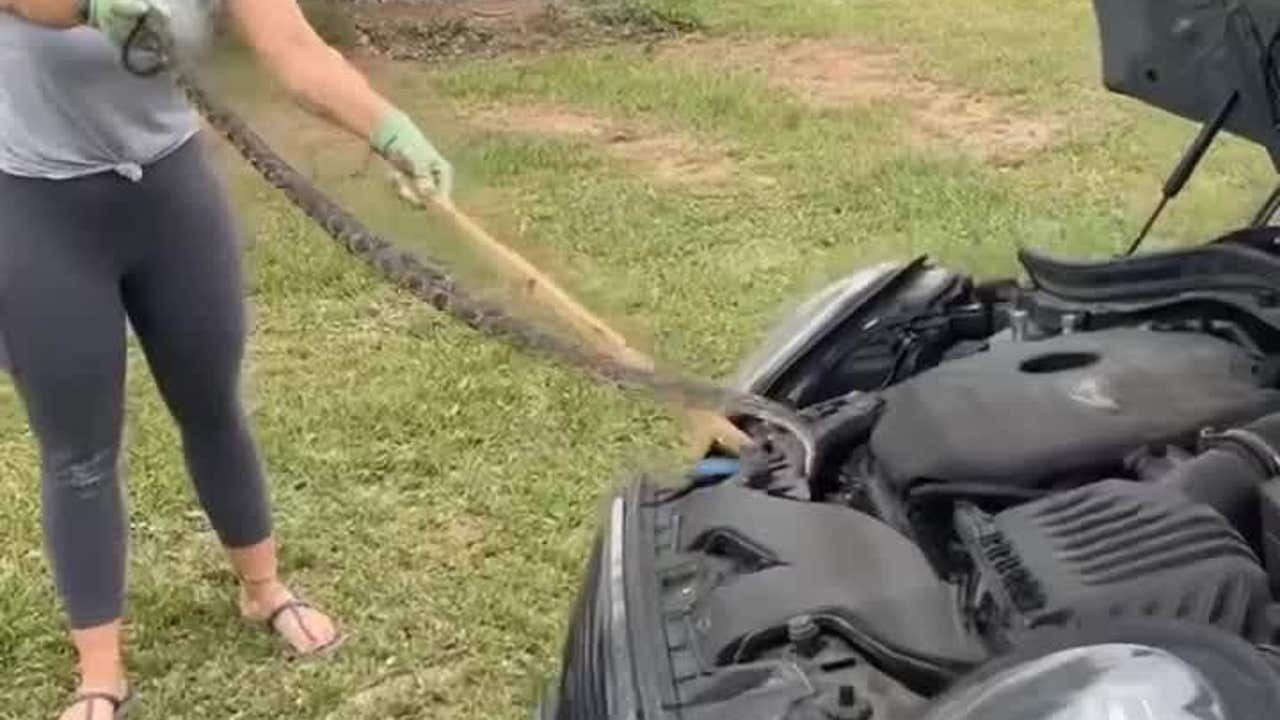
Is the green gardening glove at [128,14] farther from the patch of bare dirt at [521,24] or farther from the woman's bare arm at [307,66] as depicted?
the patch of bare dirt at [521,24]

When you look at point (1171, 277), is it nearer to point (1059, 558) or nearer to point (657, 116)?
point (1059, 558)

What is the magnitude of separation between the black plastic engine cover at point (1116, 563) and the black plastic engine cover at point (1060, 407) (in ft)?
0.40

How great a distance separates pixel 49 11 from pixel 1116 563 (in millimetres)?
1416

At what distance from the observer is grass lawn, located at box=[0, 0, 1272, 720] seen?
139 inches

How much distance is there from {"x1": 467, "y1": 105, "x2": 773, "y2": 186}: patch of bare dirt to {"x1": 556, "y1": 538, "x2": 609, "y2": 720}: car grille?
4296 millimetres

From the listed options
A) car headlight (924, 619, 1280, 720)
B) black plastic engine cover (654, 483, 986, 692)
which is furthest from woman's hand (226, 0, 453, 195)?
car headlight (924, 619, 1280, 720)

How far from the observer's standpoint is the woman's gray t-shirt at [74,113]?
2.93 metres

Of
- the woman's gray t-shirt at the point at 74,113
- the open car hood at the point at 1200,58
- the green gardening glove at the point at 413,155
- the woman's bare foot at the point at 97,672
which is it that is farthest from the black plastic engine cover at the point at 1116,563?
the woman's bare foot at the point at 97,672

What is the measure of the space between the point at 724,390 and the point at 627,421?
60.2 inches

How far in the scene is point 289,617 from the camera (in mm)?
3742

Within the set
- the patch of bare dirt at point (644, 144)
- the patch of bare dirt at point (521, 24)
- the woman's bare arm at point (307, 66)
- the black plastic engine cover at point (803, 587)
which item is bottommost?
the patch of bare dirt at point (521, 24)

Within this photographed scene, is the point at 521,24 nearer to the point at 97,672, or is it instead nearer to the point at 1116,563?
the point at 97,672

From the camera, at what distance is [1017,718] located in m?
1.65

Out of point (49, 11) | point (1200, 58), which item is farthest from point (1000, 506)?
point (49, 11)
